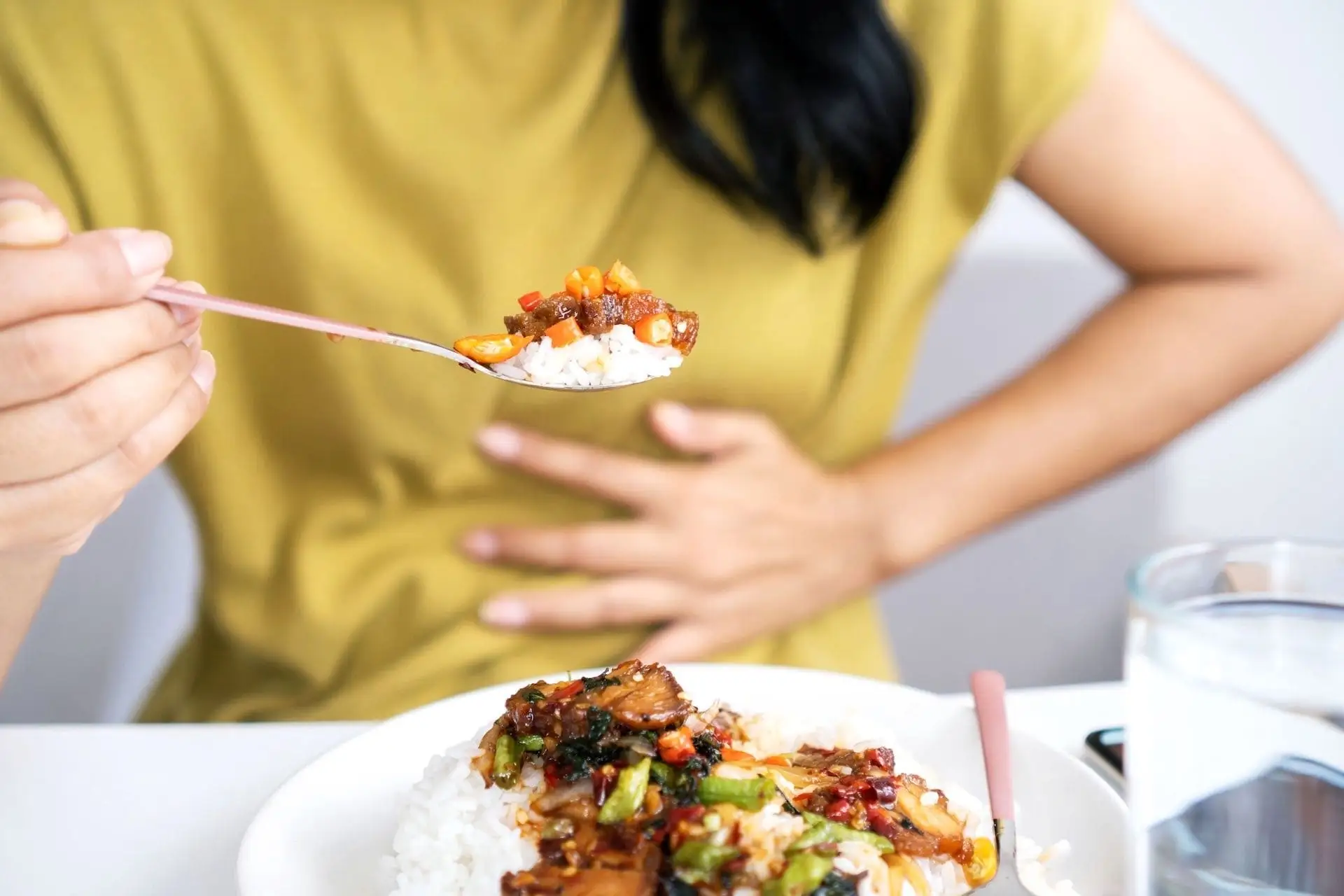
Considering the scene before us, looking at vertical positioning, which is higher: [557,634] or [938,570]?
[557,634]

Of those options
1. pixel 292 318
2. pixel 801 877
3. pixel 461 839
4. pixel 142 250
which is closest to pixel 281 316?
pixel 292 318

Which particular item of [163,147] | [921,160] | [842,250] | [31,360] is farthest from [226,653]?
[921,160]

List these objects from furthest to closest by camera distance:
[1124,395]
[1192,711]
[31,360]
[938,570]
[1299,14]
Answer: [938,570] → [1299,14] → [1124,395] → [31,360] → [1192,711]

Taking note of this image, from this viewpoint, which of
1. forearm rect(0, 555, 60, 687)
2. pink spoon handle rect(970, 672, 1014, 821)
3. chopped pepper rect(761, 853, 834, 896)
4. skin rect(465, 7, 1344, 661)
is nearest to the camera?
chopped pepper rect(761, 853, 834, 896)

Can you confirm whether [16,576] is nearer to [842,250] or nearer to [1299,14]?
[842,250]

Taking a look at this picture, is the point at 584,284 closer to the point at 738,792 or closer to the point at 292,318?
the point at 292,318

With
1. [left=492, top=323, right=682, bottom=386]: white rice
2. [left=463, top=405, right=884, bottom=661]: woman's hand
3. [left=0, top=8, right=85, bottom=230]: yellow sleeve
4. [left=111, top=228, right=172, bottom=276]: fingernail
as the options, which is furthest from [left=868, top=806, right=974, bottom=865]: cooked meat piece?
[left=0, top=8, right=85, bottom=230]: yellow sleeve

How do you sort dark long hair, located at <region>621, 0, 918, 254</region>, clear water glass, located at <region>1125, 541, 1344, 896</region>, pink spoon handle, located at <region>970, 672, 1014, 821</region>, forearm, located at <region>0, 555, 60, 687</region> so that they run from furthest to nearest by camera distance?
1. dark long hair, located at <region>621, 0, 918, 254</region>
2. forearm, located at <region>0, 555, 60, 687</region>
3. pink spoon handle, located at <region>970, 672, 1014, 821</region>
4. clear water glass, located at <region>1125, 541, 1344, 896</region>

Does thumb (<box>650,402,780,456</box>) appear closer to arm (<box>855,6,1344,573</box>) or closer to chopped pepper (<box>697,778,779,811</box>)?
arm (<box>855,6,1344,573</box>)
